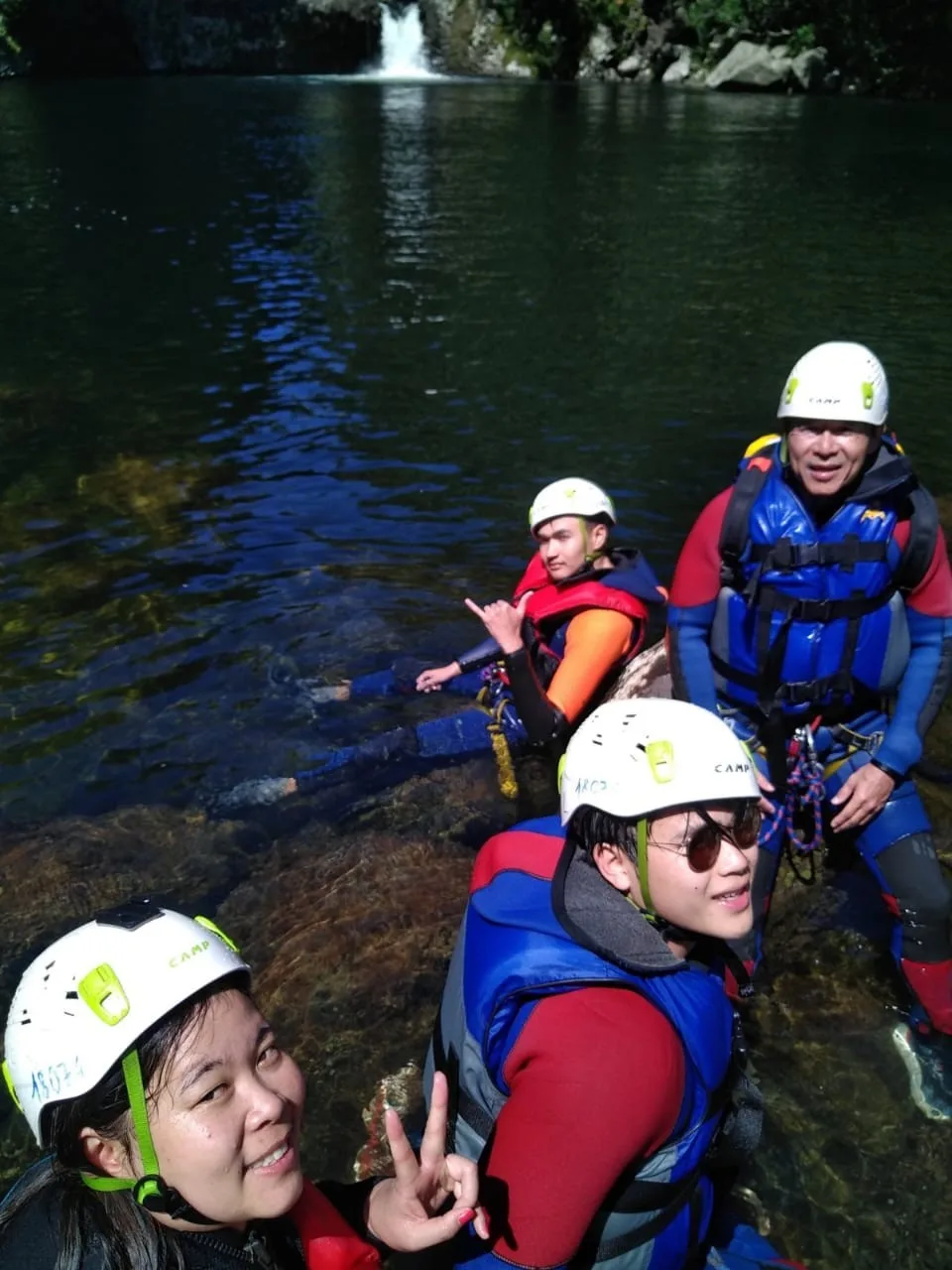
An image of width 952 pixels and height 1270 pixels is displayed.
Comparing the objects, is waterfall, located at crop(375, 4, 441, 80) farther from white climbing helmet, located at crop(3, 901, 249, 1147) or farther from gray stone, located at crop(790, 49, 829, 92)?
white climbing helmet, located at crop(3, 901, 249, 1147)

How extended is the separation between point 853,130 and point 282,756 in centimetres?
4483

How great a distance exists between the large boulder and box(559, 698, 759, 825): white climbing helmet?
6651 cm

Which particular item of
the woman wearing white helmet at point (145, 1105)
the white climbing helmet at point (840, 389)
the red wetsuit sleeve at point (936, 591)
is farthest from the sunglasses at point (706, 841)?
the red wetsuit sleeve at point (936, 591)

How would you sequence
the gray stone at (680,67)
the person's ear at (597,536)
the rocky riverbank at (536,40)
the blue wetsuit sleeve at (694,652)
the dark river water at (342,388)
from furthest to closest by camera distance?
the gray stone at (680,67)
the rocky riverbank at (536,40)
the dark river water at (342,388)
the person's ear at (597,536)
the blue wetsuit sleeve at (694,652)

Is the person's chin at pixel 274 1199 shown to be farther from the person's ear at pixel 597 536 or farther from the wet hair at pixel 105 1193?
the person's ear at pixel 597 536

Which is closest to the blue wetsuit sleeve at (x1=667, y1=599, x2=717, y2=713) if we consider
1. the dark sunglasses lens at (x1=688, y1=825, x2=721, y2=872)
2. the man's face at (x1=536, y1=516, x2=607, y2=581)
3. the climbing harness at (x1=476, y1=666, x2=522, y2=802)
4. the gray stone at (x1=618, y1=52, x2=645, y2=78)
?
the man's face at (x1=536, y1=516, x2=607, y2=581)

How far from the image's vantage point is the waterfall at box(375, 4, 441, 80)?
72.8 metres

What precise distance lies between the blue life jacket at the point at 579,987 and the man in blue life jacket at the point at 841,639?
7.70 feet

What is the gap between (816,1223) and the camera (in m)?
4.69

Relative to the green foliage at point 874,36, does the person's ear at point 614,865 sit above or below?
below

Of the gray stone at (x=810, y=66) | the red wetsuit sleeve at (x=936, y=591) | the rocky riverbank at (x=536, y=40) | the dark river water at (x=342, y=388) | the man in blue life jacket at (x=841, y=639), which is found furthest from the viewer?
the gray stone at (x=810, y=66)

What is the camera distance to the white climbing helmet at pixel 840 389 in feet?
16.3

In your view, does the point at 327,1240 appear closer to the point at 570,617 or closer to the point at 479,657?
the point at 570,617

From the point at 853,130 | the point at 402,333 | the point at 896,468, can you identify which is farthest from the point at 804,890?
the point at 853,130
